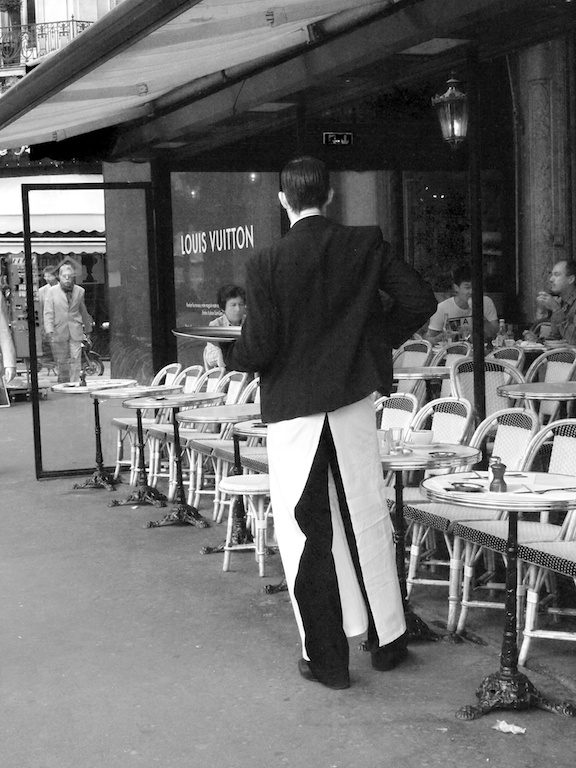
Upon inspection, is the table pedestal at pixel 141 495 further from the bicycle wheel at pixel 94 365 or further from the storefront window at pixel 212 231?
the bicycle wheel at pixel 94 365

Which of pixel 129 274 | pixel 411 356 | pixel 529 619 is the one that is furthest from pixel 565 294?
pixel 529 619

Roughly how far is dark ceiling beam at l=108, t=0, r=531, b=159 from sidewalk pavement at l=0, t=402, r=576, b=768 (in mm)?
2986

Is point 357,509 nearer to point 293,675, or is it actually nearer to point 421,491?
point 293,675

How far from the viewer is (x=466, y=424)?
20.6 feet

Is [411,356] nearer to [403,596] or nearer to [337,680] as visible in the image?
[403,596]

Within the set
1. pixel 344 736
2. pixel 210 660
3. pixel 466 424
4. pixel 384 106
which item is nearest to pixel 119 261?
pixel 384 106

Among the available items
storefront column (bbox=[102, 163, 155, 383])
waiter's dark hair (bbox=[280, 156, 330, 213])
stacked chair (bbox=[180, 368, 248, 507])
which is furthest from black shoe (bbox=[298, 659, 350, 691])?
storefront column (bbox=[102, 163, 155, 383])

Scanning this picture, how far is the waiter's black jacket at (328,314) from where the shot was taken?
4469 mm

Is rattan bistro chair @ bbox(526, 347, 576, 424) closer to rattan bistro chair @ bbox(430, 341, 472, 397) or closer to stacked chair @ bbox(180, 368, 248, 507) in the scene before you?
rattan bistro chair @ bbox(430, 341, 472, 397)

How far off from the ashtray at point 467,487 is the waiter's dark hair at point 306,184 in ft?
3.85

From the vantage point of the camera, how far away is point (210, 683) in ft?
15.6

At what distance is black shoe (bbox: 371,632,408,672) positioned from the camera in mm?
4734

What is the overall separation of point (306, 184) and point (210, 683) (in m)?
1.97

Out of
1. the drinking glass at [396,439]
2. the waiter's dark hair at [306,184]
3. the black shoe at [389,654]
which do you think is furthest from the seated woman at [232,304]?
the black shoe at [389,654]
